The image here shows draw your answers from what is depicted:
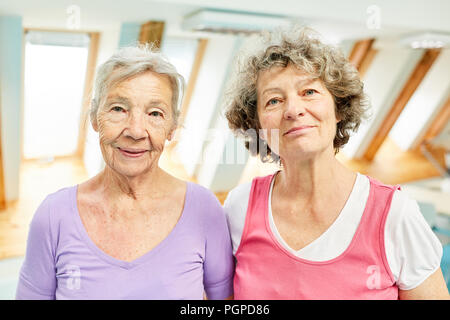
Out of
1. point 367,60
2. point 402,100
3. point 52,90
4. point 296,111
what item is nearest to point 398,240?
point 296,111

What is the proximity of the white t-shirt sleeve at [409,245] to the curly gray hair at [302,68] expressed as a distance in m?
0.25

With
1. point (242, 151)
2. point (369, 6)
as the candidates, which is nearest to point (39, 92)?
point (242, 151)

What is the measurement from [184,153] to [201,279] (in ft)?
3.90

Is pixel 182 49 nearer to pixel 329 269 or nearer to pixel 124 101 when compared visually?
pixel 124 101

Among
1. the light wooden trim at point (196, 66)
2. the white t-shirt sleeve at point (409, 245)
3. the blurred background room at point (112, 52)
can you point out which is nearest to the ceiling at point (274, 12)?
the blurred background room at point (112, 52)

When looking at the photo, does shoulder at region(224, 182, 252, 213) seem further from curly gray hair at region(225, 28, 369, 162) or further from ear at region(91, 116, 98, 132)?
ear at region(91, 116, 98, 132)

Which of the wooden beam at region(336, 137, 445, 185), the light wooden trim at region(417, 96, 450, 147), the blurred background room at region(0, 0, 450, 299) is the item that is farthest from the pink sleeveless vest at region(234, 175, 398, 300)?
the light wooden trim at region(417, 96, 450, 147)

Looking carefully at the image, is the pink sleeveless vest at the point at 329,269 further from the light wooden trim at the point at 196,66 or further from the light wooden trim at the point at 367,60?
the light wooden trim at the point at 367,60

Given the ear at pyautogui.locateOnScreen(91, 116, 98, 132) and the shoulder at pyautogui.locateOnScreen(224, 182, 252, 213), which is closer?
the ear at pyautogui.locateOnScreen(91, 116, 98, 132)

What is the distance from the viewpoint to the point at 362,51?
11.5 ft

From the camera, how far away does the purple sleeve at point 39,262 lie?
0.87m

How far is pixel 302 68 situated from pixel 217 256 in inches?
18.0

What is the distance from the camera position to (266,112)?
907 millimetres

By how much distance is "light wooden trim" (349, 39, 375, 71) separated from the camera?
11.3 ft
